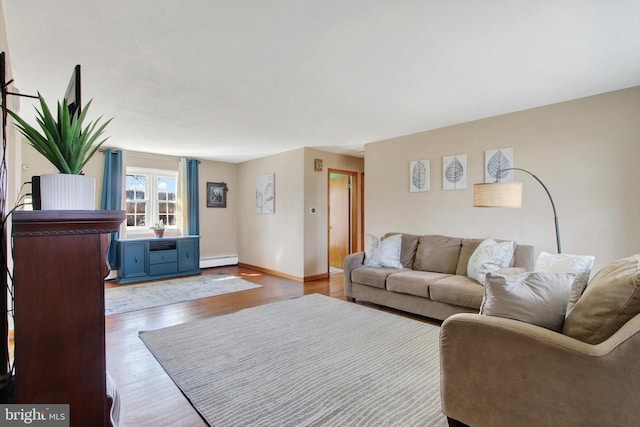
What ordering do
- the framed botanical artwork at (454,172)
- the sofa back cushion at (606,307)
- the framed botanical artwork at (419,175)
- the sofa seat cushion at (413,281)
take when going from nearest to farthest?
the sofa back cushion at (606,307) < the sofa seat cushion at (413,281) < the framed botanical artwork at (454,172) < the framed botanical artwork at (419,175)

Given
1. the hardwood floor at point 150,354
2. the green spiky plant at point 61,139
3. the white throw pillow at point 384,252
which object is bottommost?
the hardwood floor at point 150,354

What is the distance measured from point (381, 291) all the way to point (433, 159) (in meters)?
1.96

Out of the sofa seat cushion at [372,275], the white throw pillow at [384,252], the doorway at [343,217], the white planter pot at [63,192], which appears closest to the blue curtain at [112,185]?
the doorway at [343,217]

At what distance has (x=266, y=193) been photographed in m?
6.25

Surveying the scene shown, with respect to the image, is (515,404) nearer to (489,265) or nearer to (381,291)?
(489,265)

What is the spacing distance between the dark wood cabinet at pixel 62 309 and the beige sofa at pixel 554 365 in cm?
155

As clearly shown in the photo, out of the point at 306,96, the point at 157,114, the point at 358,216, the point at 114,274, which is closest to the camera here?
the point at 306,96

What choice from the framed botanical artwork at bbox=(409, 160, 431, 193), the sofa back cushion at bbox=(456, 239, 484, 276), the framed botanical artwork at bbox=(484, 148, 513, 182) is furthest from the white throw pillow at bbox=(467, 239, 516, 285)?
the framed botanical artwork at bbox=(409, 160, 431, 193)

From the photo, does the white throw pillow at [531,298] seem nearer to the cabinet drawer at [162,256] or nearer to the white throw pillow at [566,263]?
the white throw pillow at [566,263]

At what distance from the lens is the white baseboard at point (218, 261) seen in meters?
6.59

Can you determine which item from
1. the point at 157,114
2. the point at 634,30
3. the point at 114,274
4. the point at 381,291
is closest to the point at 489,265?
the point at 381,291

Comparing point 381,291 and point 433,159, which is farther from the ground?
point 433,159

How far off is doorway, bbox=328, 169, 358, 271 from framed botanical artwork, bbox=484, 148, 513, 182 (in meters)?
2.93

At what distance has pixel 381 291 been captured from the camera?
3783mm
